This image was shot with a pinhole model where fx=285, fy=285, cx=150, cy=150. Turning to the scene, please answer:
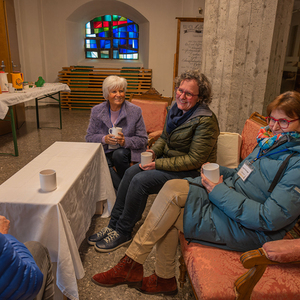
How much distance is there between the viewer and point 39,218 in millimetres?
1563

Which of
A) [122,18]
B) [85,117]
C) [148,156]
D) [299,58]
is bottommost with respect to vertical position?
[85,117]

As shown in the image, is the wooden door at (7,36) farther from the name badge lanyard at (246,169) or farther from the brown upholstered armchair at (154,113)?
the name badge lanyard at (246,169)

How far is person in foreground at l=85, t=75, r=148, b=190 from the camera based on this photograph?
2750 millimetres

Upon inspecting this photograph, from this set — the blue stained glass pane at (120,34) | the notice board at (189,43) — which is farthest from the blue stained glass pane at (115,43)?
the notice board at (189,43)

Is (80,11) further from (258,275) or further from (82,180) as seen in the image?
(258,275)

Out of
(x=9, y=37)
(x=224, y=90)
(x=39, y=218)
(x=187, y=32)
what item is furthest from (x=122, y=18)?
(x=39, y=218)

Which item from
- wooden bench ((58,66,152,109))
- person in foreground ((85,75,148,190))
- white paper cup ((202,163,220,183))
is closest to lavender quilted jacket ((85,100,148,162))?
person in foreground ((85,75,148,190))

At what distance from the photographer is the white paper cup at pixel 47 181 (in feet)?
5.37

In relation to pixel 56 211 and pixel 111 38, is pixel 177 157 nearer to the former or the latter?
pixel 56 211

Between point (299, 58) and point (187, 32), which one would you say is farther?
point (187, 32)

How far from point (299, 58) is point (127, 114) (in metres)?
4.26

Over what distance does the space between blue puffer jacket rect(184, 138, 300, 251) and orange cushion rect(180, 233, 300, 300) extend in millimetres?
86

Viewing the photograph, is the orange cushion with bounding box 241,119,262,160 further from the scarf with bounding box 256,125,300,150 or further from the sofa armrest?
the sofa armrest

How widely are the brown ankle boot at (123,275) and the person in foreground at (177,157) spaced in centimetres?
33
